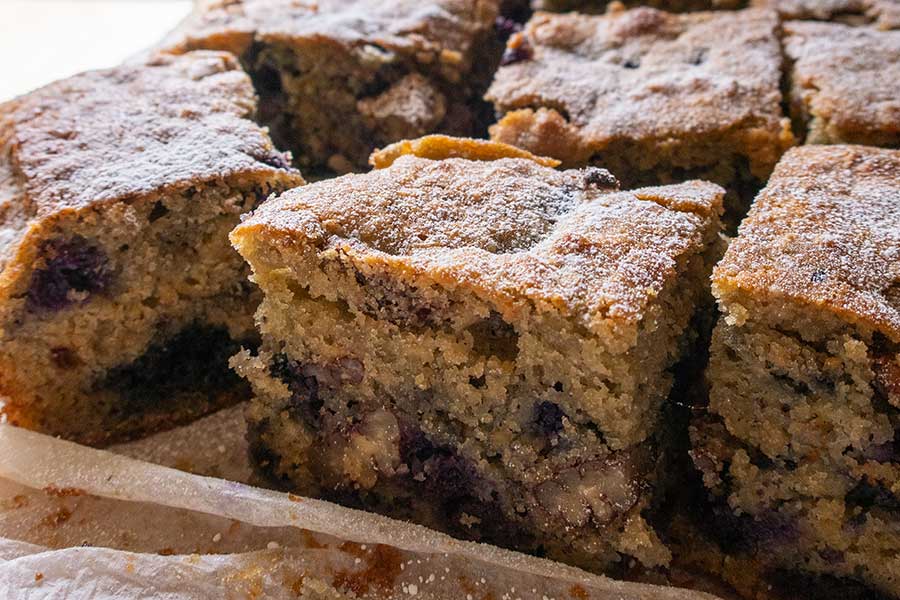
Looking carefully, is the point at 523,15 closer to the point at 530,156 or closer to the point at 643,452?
the point at 530,156

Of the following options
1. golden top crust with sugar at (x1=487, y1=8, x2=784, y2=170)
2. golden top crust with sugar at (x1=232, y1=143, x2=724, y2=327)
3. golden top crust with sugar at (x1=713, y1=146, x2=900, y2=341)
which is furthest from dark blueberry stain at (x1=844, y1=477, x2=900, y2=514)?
golden top crust with sugar at (x1=487, y1=8, x2=784, y2=170)

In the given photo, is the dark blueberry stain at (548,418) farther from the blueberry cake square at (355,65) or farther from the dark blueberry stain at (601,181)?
the blueberry cake square at (355,65)

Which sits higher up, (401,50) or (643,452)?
(401,50)

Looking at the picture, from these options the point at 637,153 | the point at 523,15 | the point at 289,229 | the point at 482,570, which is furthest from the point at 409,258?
the point at 523,15

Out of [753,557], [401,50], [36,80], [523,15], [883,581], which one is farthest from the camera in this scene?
[36,80]

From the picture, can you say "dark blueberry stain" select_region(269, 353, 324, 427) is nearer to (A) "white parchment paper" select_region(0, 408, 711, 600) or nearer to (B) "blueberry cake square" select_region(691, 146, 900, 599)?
(A) "white parchment paper" select_region(0, 408, 711, 600)

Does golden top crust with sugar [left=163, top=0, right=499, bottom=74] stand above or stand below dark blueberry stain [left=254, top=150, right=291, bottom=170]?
above

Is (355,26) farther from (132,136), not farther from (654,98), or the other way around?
(654,98)

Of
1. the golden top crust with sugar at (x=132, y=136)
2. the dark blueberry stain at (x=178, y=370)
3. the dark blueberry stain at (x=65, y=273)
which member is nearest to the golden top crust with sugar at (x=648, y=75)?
the golden top crust with sugar at (x=132, y=136)
